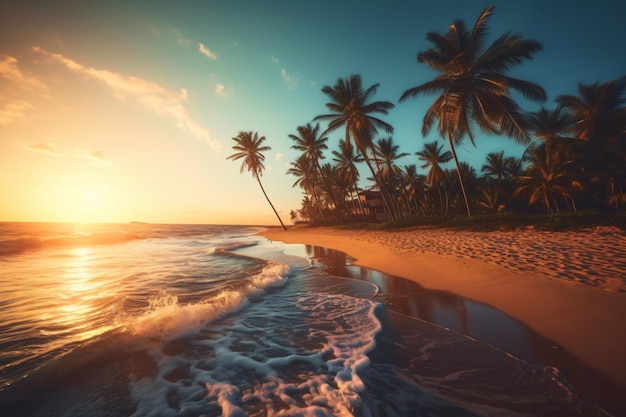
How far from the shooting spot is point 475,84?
1459cm

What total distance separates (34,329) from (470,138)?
825 inches

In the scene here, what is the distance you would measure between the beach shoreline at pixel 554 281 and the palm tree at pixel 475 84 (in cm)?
763

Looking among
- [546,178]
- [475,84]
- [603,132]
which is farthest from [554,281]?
[603,132]

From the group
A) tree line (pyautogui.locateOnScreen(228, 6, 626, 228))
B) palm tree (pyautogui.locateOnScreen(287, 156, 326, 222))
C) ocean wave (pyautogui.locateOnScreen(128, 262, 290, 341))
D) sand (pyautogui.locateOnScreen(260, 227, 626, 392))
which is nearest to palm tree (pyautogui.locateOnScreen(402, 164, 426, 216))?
tree line (pyautogui.locateOnScreen(228, 6, 626, 228))

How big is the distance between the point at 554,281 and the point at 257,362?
6107 mm

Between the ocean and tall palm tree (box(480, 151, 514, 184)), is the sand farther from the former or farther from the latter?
tall palm tree (box(480, 151, 514, 184))

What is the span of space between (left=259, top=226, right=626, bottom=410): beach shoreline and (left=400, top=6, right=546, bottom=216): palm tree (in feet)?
25.0

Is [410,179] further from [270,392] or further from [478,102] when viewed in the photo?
[270,392]

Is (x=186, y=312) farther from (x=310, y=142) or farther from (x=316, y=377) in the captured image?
A: (x=310, y=142)

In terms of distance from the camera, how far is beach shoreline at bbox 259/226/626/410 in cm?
302

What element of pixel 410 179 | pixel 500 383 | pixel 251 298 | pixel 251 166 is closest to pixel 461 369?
pixel 500 383

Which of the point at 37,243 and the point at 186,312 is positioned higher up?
the point at 37,243

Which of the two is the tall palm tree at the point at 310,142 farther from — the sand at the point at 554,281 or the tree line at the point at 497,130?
the sand at the point at 554,281

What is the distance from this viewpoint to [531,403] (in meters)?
2.17
